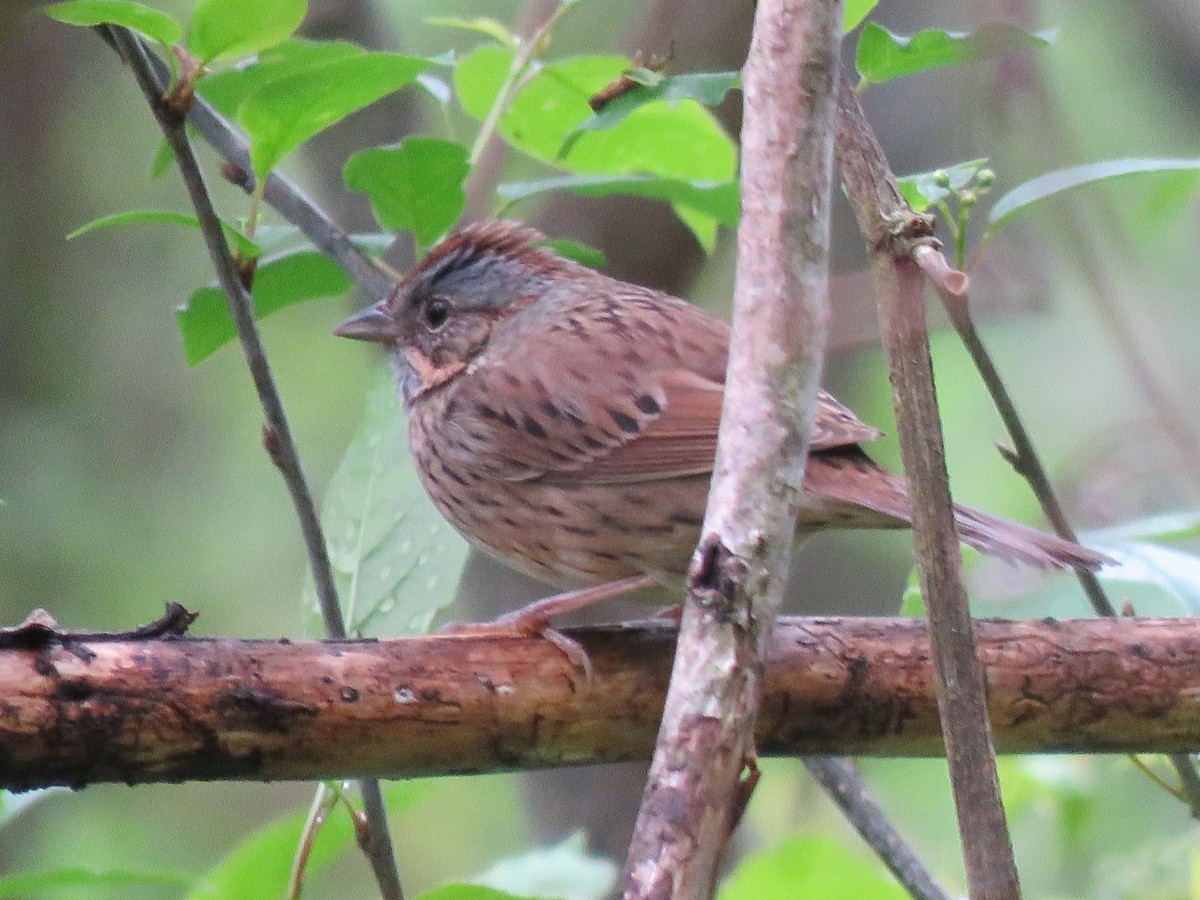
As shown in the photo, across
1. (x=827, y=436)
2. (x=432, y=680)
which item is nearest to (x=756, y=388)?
(x=432, y=680)

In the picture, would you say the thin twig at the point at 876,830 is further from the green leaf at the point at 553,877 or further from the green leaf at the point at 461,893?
the green leaf at the point at 461,893

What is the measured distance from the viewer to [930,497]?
163cm

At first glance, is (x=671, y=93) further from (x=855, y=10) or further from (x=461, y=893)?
(x=461, y=893)

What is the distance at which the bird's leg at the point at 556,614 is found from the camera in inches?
95.3

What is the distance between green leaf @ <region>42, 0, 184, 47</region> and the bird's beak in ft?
5.12

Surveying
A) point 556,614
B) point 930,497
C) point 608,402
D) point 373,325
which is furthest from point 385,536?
point 930,497

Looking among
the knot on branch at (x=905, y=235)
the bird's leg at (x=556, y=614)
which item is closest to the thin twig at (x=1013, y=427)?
the knot on branch at (x=905, y=235)

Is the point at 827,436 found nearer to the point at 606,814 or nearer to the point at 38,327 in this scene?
the point at 606,814

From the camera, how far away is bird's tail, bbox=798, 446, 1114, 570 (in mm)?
2461

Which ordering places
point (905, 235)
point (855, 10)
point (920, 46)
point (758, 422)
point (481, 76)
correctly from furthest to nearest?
point (481, 76)
point (855, 10)
point (920, 46)
point (758, 422)
point (905, 235)

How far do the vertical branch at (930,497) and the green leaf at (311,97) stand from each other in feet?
2.70

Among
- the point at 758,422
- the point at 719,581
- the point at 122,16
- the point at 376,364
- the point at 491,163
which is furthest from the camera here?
the point at 376,364

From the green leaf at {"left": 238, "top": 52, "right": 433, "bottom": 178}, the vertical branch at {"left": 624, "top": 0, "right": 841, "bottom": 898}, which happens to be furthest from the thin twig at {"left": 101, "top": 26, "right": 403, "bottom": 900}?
the vertical branch at {"left": 624, "top": 0, "right": 841, "bottom": 898}

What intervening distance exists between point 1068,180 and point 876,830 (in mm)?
1265
